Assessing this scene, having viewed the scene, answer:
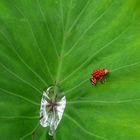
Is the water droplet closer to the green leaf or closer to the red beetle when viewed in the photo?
the green leaf

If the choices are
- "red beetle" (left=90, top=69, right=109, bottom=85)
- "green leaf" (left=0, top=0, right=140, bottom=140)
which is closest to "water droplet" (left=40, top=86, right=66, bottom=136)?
"green leaf" (left=0, top=0, right=140, bottom=140)

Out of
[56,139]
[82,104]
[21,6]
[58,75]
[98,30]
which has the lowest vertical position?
[56,139]

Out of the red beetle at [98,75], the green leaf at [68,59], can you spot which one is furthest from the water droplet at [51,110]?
the red beetle at [98,75]

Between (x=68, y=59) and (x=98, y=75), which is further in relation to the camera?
(x=68, y=59)

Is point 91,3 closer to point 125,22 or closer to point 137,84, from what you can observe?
point 125,22

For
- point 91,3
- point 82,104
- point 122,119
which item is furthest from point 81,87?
point 91,3
